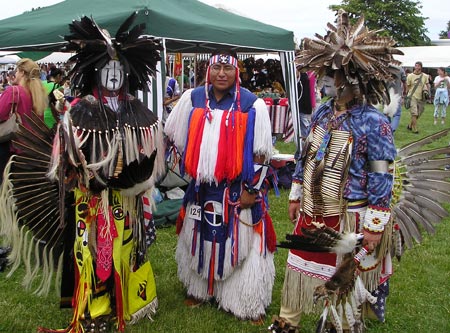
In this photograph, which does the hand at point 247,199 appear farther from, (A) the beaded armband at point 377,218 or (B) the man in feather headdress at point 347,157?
(A) the beaded armband at point 377,218

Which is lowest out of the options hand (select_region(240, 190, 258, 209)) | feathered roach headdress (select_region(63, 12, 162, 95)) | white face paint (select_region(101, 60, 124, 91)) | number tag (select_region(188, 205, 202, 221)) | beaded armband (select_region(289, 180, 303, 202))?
number tag (select_region(188, 205, 202, 221))

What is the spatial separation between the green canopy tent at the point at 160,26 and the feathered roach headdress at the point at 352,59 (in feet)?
9.28

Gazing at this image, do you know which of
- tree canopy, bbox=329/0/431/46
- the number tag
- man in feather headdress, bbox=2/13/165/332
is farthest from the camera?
tree canopy, bbox=329/0/431/46

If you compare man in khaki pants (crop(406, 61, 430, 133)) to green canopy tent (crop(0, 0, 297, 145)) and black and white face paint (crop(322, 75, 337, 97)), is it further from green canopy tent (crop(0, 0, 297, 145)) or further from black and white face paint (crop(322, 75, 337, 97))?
black and white face paint (crop(322, 75, 337, 97))

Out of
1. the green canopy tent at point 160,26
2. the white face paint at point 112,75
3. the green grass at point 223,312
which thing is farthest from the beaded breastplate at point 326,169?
the green canopy tent at point 160,26

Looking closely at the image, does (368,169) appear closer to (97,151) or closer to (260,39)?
(97,151)

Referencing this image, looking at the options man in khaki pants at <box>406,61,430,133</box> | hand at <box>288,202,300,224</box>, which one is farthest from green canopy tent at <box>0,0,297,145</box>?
man in khaki pants at <box>406,61,430,133</box>

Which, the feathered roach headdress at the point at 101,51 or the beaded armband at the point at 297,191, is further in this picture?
the beaded armband at the point at 297,191

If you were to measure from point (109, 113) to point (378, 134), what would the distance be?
144 cm

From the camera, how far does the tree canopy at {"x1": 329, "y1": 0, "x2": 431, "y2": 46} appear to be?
46.8 metres

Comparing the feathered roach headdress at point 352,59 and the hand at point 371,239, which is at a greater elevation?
the feathered roach headdress at point 352,59

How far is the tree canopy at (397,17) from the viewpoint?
46750 mm

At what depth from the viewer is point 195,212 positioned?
3330mm

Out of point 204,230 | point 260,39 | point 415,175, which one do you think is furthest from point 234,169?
point 260,39
